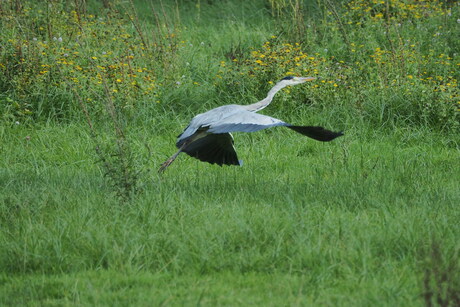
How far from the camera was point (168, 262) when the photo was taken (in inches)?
153

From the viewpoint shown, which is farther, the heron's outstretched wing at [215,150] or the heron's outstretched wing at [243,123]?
the heron's outstretched wing at [215,150]

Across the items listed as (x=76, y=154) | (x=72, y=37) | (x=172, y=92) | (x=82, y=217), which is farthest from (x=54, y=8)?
(x=82, y=217)

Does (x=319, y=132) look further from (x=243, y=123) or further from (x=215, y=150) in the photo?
(x=215, y=150)

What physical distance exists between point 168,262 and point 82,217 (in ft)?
2.63

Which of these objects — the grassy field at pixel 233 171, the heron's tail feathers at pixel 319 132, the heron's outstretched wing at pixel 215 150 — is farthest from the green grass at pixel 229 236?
the heron's tail feathers at pixel 319 132

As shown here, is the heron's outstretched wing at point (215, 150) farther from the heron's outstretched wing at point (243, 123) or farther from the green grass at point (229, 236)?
the heron's outstretched wing at point (243, 123)

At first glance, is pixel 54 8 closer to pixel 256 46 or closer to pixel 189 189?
pixel 256 46

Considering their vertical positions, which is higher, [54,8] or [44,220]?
[54,8]

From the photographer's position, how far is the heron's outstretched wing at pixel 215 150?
607cm

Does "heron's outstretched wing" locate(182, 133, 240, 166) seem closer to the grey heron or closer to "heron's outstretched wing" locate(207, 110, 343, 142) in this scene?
the grey heron

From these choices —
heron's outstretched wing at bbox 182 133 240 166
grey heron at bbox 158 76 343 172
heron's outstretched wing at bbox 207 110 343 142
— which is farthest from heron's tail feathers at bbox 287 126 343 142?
heron's outstretched wing at bbox 182 133 240 166

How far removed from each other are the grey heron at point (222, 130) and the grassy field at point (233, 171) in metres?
0.15

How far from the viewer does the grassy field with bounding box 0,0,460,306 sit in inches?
145

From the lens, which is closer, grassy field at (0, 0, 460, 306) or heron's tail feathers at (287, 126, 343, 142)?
grassy field at (0, 0, 460, 306)
